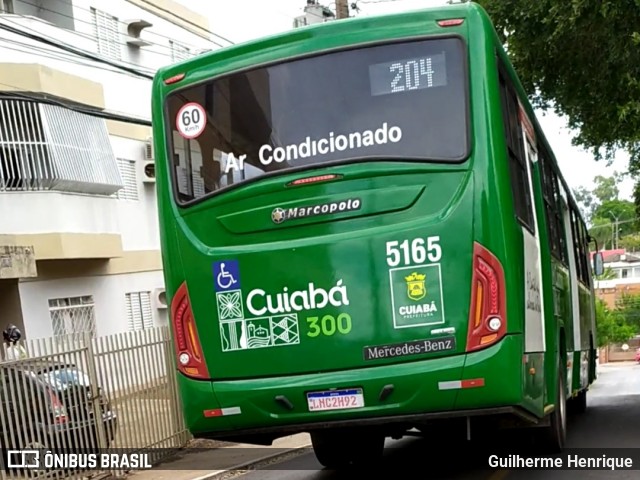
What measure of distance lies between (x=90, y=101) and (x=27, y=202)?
11.0ft

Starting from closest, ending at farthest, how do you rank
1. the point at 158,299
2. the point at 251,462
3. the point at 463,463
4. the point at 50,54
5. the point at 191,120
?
the point at 191,120 → the point at 463,463 → the point at 251,462 → the point at 50,54 → the point at 158,299

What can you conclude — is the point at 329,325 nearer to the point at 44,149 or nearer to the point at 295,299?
the point at 295,299

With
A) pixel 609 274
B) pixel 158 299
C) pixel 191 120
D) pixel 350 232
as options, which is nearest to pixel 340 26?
pixel 191 120

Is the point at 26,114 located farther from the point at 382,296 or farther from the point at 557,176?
the point at 382,296

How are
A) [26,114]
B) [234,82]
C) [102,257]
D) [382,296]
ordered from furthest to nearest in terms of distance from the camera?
[102,257], [26,114], [234,82], [382,296]

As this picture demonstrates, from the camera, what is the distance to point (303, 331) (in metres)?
6.41

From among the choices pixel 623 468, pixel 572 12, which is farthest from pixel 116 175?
pixel 623 468

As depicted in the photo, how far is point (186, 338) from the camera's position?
22.2 feet

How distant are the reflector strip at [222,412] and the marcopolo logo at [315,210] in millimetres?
1456

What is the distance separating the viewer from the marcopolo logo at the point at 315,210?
639 cm

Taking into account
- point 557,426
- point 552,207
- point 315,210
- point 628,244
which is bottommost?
point 628,244

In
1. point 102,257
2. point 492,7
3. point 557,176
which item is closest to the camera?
point 557,176

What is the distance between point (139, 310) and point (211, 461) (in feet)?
35.2

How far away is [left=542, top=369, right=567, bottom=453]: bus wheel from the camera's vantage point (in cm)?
880
